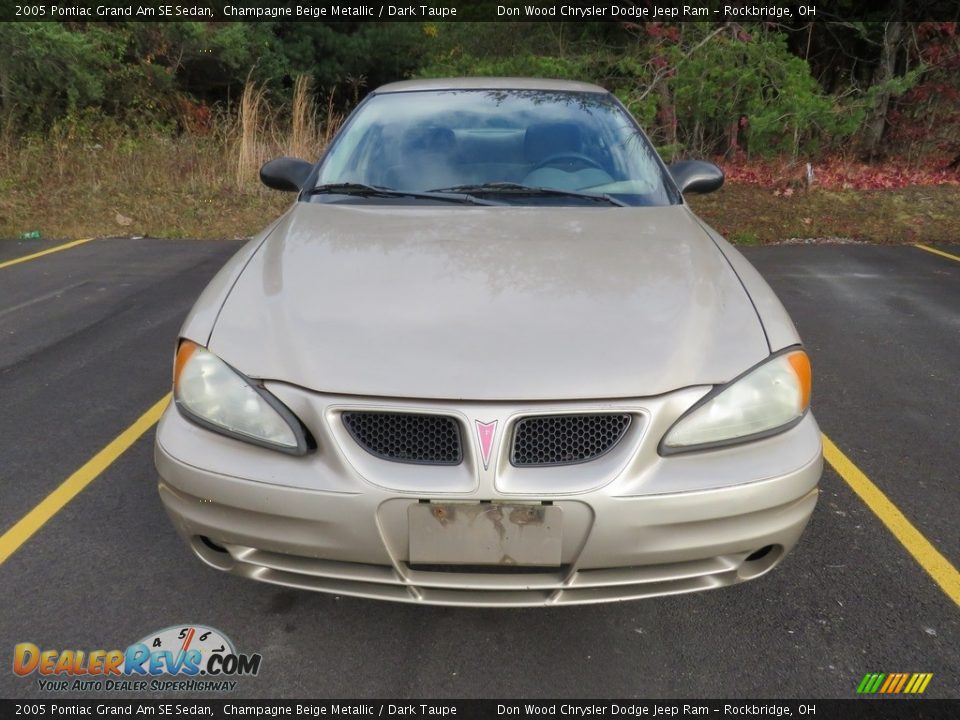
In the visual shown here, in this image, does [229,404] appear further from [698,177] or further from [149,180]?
[149,180]

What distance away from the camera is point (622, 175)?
3205mm

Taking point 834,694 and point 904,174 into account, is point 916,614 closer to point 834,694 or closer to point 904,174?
point 834,694

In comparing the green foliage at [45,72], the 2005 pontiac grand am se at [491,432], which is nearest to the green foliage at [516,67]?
the green foliage at [45,72]

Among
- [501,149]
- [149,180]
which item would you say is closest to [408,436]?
[501,149]

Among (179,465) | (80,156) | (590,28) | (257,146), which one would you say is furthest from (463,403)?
(590,28)

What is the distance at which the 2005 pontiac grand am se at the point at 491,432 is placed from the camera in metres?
1.81

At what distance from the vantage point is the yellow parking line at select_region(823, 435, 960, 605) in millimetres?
2527

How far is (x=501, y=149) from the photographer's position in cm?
328

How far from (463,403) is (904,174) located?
11838mm

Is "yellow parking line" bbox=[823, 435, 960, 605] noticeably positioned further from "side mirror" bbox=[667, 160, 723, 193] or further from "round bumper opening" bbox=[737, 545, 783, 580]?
"side mirror" bbox=[667, 160, 723, 193]

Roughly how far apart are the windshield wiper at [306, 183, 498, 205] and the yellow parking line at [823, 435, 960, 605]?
1.86m
